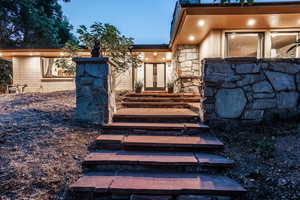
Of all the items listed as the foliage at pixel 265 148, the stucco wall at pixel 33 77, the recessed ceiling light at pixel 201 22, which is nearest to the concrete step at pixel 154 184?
the foliage at pixel 265 148

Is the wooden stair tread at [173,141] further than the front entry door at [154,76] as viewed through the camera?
No

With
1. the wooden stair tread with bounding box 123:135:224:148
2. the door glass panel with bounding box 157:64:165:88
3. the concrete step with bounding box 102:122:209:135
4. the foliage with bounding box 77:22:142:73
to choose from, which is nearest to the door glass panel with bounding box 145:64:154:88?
the door glass panel with bounding box 157:64:165:88

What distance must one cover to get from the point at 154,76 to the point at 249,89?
954 cm

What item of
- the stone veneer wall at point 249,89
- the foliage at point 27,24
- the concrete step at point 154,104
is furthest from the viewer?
the foliage at point 27,24

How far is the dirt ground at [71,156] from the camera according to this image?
1.60 meters

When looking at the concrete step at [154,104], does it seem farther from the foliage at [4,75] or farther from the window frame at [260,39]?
the foliage at [4,75]

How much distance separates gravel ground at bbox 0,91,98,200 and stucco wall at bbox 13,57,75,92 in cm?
671

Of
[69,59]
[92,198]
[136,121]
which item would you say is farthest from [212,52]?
[92,198]

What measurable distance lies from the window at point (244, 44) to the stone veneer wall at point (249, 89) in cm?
319

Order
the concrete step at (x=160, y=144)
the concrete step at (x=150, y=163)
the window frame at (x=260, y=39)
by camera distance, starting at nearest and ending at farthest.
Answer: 1. the concrete step at (x=150, y=163)
2. the concrete step at (x=160, y=144)
3. the window frame at (x=260, y=39)

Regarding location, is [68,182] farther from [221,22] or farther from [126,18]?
[126,18]

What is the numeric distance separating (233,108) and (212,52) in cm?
331

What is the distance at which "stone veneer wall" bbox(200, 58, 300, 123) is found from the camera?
108 inches

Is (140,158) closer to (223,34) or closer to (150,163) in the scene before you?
(150,163)
